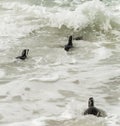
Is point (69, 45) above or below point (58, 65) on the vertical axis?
above

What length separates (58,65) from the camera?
1198cm

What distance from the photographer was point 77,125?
827 cm

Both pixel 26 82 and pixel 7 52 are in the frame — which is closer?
pixel 26 82

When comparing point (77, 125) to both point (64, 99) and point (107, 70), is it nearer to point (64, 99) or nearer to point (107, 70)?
point (64, 99)

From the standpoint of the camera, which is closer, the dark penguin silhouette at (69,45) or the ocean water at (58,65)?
the ocean water at (58,65)

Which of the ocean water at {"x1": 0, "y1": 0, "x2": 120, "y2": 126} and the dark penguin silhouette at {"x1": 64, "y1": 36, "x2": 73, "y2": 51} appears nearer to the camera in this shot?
the ocean water at {"x1": 0, "y1": 0, "x2": 120, "y2": 126}

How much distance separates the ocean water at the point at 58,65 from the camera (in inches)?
353

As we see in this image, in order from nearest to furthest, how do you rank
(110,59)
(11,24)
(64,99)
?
(64,99) < (110,59) < (11,24)

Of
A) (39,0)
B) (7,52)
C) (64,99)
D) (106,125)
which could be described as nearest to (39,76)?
(64,99)

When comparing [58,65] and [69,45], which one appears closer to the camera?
[58,65]

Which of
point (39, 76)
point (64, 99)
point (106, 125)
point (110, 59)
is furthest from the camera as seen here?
point (110, 59)

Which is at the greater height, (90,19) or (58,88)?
(90,19)

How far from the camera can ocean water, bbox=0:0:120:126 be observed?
8.96 meters

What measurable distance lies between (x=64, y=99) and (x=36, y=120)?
4.10 feet
